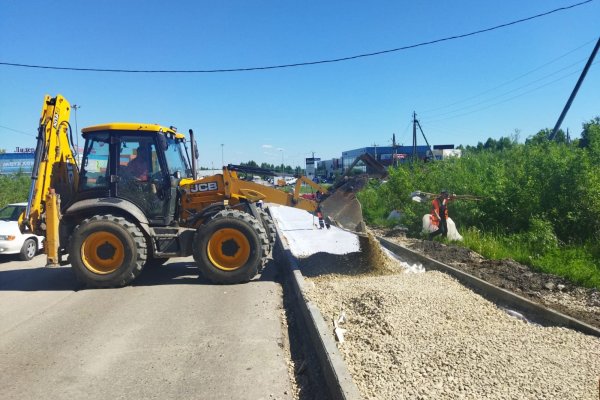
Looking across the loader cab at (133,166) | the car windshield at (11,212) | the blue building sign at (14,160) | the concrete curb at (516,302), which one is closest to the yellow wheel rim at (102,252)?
the loader cab at (133,166)

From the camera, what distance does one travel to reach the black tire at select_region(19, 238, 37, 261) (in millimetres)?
11359

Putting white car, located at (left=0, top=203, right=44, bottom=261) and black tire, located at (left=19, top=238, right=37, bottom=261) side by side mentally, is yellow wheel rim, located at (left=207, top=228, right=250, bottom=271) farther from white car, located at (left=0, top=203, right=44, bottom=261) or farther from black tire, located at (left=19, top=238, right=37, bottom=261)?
black tire, located at (left=19, top=238, right=37, bottom=261)

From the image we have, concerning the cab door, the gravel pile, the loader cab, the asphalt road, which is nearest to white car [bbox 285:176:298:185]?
the asphalt road

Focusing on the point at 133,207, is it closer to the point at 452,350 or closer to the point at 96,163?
the point at 96,163

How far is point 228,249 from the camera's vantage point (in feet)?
26.8

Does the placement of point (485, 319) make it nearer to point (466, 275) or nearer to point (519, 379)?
point (519, 379)

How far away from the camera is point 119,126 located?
841 centimetres

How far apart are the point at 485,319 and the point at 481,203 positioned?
7179 mm

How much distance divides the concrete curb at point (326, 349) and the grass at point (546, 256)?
419 centimetres

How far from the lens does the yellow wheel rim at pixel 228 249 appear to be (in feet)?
26.6

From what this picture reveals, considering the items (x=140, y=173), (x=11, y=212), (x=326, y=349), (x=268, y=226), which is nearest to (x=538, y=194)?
(x=268, y=226)

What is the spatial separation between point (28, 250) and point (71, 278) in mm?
3258

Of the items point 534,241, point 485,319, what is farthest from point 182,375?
point 534,241

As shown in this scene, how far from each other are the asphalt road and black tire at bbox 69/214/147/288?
0.81 feet
